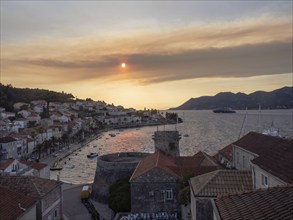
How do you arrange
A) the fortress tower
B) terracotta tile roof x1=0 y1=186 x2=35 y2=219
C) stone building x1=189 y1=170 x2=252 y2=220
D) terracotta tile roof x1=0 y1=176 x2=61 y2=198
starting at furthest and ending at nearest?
the fortress tower
terracotta tile roof x1=0 y1=176 x2=61 y2=198
terracotta tile roof x1=0 y1=186 x2=35 y2=219
stone building x1=189 y1=170 x2=252 y2=220

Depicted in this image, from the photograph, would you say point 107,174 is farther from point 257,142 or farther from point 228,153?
point 257,142

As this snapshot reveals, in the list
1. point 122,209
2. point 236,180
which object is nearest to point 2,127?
point 122,209

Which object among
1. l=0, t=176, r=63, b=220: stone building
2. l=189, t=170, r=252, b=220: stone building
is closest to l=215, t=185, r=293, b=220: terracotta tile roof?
l=189, t=170, r=252, b=220: stone building

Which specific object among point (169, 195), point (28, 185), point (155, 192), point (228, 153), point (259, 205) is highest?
point (259, 205)

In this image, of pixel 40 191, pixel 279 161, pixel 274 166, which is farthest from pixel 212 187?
pixel 40 191

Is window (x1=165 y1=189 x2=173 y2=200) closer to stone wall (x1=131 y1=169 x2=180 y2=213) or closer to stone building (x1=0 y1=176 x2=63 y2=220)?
stone wall (x1=131 y1=169 x2=180 y2=213)

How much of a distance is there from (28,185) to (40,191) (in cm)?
97

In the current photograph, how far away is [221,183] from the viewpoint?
17.7 metres

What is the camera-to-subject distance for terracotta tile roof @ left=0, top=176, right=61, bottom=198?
22531mm

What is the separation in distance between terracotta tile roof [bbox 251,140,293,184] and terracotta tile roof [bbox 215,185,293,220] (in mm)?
6233

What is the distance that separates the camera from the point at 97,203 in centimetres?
3528

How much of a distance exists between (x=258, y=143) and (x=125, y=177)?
13.3 m

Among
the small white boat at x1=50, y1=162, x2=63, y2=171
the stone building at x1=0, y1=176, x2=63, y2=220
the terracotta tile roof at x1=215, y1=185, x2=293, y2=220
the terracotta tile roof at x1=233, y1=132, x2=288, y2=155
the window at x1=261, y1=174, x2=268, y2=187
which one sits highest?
the terracotta tile roof at x1=215, y1=185, x2=293, y2=220

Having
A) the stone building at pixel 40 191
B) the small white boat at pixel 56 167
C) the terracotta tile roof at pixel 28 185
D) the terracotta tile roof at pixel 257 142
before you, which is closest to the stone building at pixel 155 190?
the terracotta tile roof at pixel 257 142
